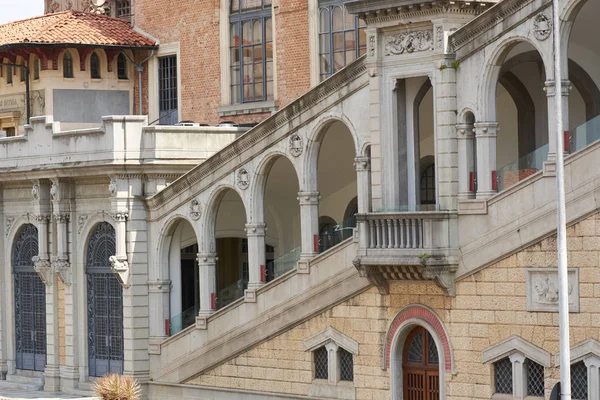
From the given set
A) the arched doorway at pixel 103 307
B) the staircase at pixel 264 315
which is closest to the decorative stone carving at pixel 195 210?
the staircase at pixel 264 315

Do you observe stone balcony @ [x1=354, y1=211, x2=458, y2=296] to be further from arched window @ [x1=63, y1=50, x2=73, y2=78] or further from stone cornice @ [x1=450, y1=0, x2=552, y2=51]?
arched window @ [x1=63, y1=50, x2=73, y2=78]

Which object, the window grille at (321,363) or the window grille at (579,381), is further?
the window grille at (321,363)

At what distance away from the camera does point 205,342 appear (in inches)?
1492

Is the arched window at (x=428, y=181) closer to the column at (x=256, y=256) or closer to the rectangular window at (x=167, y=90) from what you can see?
the column at (x=256, y=256)

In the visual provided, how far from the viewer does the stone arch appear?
31.5m

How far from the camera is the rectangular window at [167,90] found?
47.2 meters

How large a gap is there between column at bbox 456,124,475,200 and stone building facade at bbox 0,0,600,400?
0.06 m

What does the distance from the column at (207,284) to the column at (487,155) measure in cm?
933

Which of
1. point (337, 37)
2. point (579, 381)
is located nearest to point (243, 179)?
point (337, 37)

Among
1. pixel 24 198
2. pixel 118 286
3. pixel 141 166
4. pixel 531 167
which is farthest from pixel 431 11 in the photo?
pixel 24 198

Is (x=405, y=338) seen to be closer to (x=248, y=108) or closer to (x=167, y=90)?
(x=248, y=108)

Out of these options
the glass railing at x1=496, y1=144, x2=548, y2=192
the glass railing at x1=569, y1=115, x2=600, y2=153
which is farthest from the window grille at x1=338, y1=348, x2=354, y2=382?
the glass railing at x1=569, y1=115, x2=600, y2=153

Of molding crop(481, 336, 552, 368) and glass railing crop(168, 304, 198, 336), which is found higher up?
glass railing crop(168, 304, 198, 336)

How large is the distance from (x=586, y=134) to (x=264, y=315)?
9974 mm
